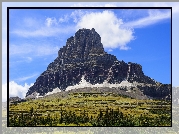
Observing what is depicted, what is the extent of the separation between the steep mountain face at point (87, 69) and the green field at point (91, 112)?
0.71 ft

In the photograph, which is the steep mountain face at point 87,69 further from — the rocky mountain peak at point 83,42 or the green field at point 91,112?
the green field at point 91,112

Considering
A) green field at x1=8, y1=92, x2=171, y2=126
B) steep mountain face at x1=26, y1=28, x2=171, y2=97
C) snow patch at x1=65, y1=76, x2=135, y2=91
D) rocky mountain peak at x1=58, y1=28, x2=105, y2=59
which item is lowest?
green field at x1=8, y1=92, x2=171, y2=126

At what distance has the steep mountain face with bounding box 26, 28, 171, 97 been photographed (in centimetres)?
611

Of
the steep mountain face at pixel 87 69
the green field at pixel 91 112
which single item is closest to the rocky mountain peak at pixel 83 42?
the steep mountain face at pixel 87 69

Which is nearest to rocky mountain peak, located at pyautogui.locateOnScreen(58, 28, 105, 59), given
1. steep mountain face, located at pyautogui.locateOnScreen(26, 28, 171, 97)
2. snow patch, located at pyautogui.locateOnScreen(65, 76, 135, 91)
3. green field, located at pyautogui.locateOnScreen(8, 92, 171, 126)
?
steep mountain face, located at pyautogui.locateOnScreen(26, 28, 171, 97)

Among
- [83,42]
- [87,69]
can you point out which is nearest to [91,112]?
[87,69]

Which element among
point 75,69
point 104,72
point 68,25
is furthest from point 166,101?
point 68,25

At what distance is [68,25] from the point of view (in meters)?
6.15

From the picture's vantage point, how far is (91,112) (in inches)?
240

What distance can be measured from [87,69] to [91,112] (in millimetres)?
682

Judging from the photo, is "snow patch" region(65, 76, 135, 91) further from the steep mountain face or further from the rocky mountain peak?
the rocky mountain peak

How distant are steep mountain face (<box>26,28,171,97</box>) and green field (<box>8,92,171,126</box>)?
215 millimetres

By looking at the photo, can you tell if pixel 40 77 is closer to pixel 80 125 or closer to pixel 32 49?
pixel 32 49

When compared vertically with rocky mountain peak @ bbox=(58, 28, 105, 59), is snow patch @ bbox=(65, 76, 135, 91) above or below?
below
